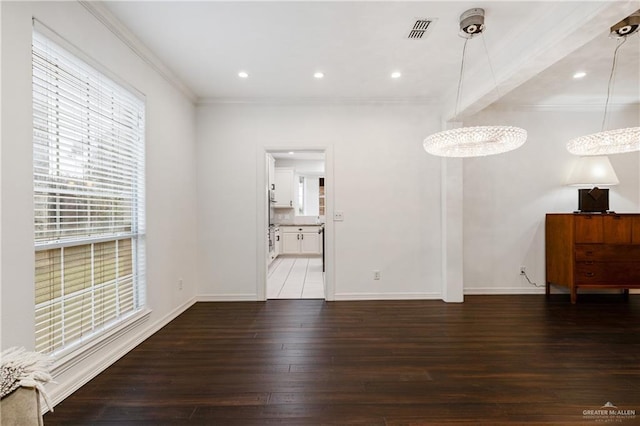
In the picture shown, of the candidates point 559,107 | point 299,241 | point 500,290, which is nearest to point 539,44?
point 559,107

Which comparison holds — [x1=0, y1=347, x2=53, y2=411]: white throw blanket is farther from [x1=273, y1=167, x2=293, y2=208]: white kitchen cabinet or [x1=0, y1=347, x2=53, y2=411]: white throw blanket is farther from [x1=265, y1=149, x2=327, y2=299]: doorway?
[x1=273, y1=167, x2=293, y2=208]: white kitchen cabinet

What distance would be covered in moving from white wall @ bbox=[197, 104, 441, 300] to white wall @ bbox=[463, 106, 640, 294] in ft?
2.03

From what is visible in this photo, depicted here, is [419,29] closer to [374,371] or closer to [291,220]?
[374,371]

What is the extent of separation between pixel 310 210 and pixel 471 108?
5.76 meters

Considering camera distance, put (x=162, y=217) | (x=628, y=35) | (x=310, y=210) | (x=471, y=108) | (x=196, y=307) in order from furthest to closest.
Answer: (x=310, y=210)
(x=196, y=307)
(x=471, y=108)
(x=162, y=217)
(x=628, y=35)

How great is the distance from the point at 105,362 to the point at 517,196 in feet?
16.3

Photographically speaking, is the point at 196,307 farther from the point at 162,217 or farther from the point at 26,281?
the point at 26,281

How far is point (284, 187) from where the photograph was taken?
7.68 metres

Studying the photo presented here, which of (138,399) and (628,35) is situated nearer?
(138,399)

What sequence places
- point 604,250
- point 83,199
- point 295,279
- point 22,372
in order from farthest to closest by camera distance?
point 295,279, point 604,250, point 83,199, point 22,372

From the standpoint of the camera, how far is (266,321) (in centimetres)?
318

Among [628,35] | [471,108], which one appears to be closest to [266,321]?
[471,108]

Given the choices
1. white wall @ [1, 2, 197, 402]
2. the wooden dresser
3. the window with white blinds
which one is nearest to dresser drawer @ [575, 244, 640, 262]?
the wooden dresser

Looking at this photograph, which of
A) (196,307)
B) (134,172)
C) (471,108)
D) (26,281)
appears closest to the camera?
(26,281)
